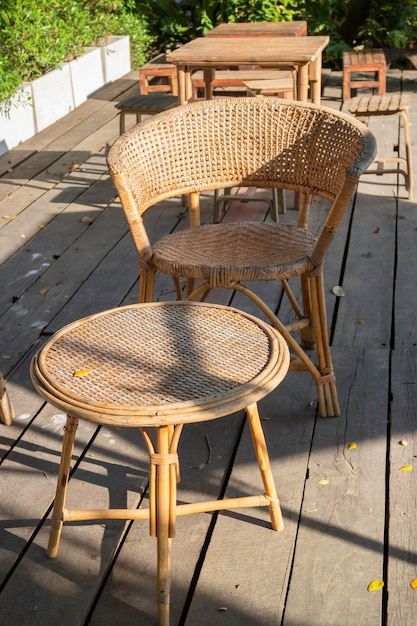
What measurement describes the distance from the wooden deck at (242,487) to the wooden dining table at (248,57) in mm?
1016

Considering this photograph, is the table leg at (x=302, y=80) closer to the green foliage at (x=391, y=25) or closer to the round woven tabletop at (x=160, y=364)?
the round woven tabletop at (x=160, y=364)

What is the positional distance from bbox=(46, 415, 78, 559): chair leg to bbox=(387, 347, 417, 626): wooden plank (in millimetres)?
808

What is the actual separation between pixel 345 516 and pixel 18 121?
515cm

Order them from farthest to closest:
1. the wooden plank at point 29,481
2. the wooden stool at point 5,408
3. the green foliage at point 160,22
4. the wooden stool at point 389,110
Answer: the green foliage at point 160,22 < the wooden stool at point 389,110 < the wooden stool at point 5,408 < the wooden plank at point 29,481

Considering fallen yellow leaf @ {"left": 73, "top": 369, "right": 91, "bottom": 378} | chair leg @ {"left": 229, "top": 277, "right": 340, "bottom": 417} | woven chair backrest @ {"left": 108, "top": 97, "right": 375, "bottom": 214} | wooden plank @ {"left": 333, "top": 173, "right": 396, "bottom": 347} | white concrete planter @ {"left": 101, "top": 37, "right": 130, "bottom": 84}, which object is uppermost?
woven chair backrest @ {"left": 108, "top": 97, "right": 375, "bottom": 214}

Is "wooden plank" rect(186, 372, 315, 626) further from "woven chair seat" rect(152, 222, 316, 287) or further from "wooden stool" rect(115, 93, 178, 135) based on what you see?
"wooden stool" rect(115, 93, 178, 135)

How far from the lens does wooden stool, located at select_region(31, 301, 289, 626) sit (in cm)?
180

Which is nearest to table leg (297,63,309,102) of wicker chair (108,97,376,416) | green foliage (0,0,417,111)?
wicker chair (108,97,376,416)

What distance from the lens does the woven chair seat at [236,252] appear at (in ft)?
8.49

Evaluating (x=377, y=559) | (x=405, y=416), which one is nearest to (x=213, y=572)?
(x=377, y=559)

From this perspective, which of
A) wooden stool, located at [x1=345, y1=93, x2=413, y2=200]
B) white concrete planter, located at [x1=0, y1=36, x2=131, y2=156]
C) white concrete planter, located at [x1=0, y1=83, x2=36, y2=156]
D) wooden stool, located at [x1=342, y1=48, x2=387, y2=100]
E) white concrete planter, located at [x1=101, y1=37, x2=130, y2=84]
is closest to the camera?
wooden stool, located at [x1=345, y1=93, x2=413, y2=200]

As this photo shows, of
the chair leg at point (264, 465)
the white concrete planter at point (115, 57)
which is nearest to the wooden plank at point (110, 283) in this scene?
the chair leg at point (264, 465)

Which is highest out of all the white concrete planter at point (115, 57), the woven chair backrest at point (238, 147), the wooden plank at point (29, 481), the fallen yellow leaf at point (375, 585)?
the woven chair backrest at point (238, 147)

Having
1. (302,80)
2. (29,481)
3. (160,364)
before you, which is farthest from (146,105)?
(160,364)
